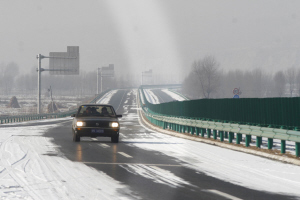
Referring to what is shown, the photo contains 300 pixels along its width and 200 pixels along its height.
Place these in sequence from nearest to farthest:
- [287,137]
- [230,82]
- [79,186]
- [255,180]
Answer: [79,186], [255,180], [287,137], [230,82]

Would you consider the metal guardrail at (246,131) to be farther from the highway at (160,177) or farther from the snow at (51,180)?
the snow at (51,180)

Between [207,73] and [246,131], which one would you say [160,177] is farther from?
[207,73]

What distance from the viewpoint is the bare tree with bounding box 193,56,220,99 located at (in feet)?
480

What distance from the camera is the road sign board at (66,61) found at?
6738 cm

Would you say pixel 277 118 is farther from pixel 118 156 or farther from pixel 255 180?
pixel 255 180

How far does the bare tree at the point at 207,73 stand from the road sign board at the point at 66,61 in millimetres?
80551

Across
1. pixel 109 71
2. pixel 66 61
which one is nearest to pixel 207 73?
pixel 109 71

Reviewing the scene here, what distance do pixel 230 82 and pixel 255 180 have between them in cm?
18510

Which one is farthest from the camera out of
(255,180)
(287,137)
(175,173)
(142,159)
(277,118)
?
(277,118)

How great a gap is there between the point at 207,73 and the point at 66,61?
3304 inches

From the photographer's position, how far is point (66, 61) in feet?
222

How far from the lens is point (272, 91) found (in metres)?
196

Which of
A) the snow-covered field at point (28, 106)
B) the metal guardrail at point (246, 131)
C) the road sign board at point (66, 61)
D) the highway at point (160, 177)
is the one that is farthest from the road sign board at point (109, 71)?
the highway at point (160, 177)

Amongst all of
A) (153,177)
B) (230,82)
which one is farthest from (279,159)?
(230,82)
